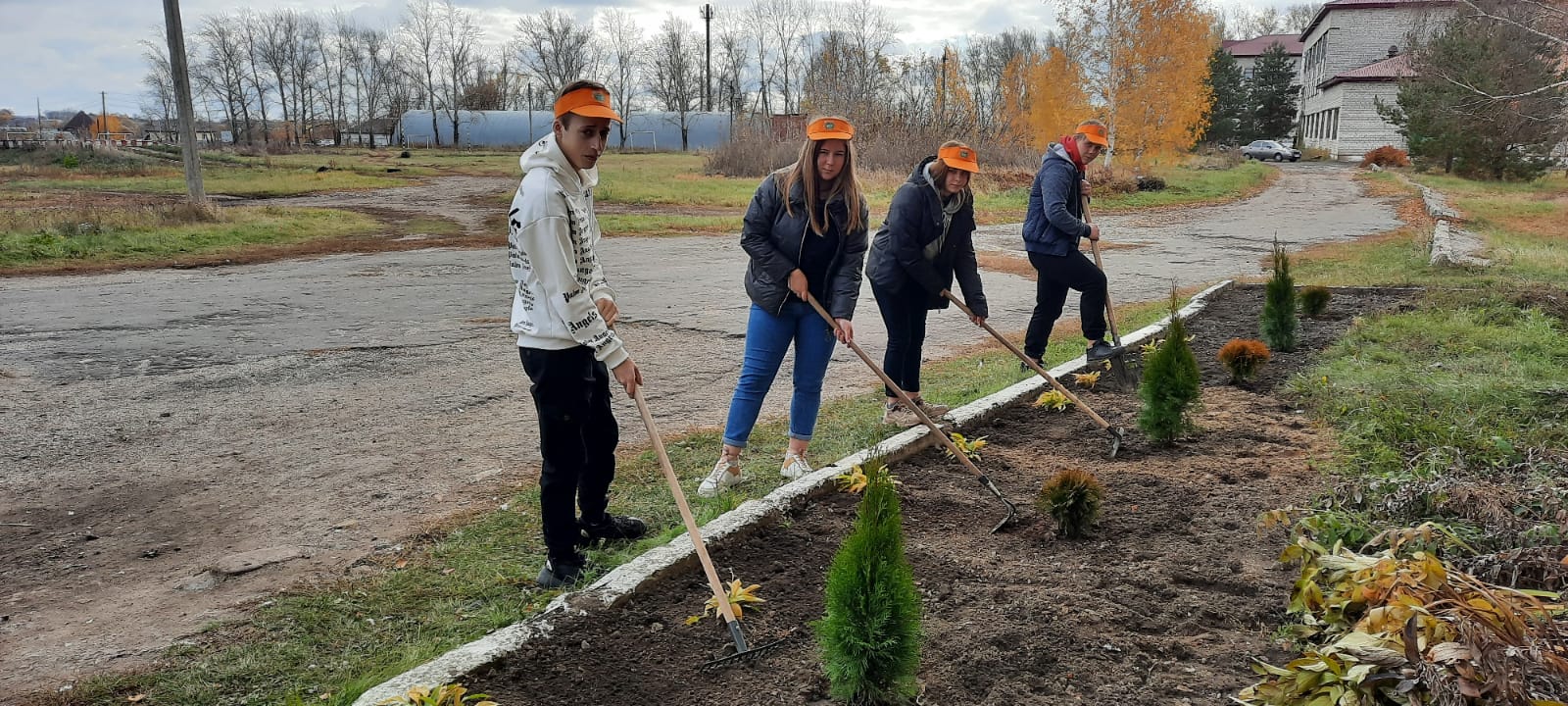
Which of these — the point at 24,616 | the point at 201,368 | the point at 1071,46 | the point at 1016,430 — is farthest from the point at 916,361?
the point at 1071,46

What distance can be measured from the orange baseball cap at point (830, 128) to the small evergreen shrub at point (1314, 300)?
584 centimetres

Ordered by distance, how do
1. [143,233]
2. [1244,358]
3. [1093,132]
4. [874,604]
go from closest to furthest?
[874,604] → [1244,358] → [1093,132] → [143,233]

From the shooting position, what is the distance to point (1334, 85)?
2158 inches

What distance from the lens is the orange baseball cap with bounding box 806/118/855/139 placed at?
14.0ft

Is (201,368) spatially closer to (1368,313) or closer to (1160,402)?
(1160,402)

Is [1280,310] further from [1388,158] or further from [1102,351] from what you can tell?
[1388,158]

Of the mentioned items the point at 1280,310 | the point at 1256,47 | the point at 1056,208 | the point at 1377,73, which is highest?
the point at 1256,47

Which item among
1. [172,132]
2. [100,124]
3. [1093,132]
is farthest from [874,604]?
[100,124]

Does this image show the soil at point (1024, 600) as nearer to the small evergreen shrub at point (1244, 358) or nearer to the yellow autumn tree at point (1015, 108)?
the small evergreen shrub at point (1244, 358)

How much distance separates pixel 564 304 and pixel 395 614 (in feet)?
4.20

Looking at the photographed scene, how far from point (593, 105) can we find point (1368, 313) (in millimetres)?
7485

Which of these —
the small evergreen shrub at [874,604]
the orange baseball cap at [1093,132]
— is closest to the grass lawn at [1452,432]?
the small evergreen shrub at [874,604]

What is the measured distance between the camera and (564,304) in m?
3.25

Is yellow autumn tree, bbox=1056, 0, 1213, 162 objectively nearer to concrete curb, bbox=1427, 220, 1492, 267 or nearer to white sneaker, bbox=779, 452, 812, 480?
concrete curb, bbox=1427, 220, 1492, 267
